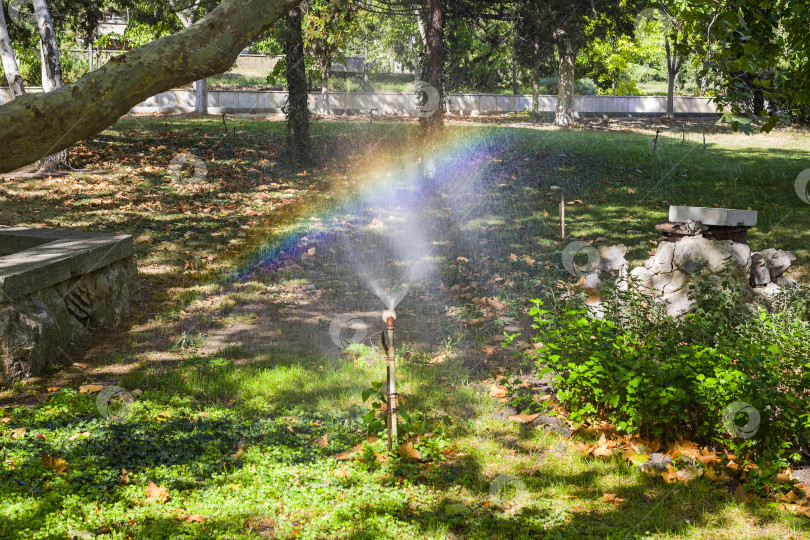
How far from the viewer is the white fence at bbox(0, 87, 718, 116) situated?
105 feet

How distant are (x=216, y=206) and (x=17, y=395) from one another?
7337 mm

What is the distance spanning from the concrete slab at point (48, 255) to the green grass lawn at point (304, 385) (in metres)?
0.82

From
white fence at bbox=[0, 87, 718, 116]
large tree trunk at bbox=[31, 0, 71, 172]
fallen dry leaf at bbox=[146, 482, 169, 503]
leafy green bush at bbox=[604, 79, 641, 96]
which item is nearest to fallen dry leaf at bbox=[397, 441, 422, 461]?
fallen dry leaf at bbox=[146, 482, 169, 503]

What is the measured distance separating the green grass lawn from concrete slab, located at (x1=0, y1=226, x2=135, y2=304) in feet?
2.69

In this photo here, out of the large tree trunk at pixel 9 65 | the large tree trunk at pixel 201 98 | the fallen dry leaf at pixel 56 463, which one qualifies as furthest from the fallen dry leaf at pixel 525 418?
the large tree trunk at pixel 201 98

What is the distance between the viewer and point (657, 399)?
4816 millimetres

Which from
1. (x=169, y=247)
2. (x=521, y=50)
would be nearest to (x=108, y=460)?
(x=169, y=247)

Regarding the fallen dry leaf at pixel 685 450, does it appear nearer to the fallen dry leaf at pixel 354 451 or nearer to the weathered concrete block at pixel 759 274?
the fallen dry leaf at pixel 354 451

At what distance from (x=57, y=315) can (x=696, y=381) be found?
597 centimetres

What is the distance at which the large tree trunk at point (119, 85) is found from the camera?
401cm

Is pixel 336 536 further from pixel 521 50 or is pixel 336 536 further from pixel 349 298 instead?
pixel 521 50

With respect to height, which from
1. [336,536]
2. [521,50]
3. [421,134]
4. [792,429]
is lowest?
[336,536]

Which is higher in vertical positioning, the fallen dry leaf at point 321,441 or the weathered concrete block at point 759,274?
the weathered concrete block at point 759,274

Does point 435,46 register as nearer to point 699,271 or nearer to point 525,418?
point 699,271
